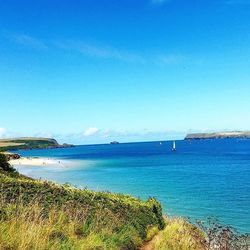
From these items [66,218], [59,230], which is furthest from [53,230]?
[66,218]

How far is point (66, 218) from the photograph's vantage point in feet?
38.9

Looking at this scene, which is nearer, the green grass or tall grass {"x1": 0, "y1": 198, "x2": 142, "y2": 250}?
tall grass {"x1": 0, "y1": 198, "x2": 142, "y2": 250}

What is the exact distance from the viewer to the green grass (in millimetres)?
8391

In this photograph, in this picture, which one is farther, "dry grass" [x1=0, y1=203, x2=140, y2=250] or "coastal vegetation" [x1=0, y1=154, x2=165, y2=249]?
"coastal vegetation" [x1=0, y1=154, x2=165, y2=249]

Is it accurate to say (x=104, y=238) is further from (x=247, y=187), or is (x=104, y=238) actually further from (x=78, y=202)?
(x=247, y=187)

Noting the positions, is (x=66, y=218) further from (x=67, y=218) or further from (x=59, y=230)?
(x=59, y=230)

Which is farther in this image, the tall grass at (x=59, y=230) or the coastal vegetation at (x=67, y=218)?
the coastal vegetation at (x=67, y=218)

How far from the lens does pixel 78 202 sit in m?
15.7

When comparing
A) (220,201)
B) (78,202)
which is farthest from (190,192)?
(78,202)

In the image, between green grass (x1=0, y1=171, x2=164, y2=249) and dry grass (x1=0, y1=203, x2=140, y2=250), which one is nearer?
dry grass (x1=0, y1=203, x2=140, y2=250)

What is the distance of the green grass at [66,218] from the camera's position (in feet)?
27.5

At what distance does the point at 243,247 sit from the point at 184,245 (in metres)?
2.01

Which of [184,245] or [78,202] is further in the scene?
[78,202]

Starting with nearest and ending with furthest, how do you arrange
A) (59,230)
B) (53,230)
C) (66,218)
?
(53,230) → (59,230) → (66,218)
